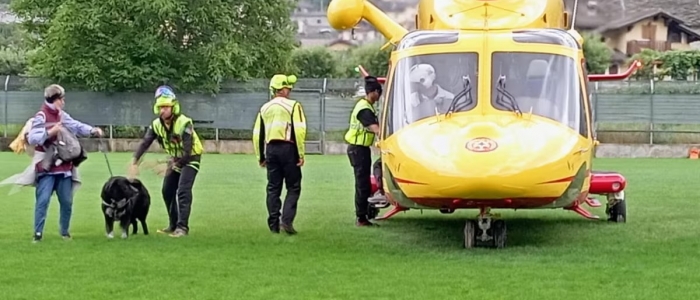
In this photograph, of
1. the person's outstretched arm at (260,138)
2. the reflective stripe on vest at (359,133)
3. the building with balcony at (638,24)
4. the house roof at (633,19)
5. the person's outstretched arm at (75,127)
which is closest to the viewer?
the person's outstretched arm at (75,127)

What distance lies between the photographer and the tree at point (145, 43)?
128 feet

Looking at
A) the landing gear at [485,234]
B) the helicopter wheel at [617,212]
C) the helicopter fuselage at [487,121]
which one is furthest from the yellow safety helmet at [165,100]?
the helicopter wheel at [617,212]

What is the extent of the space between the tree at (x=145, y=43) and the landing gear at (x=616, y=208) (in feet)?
78.4

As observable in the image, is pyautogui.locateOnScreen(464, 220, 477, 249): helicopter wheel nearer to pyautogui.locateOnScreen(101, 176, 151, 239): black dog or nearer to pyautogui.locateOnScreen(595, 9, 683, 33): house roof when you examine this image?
pyautogui.locateOnScreen(101, 176, 151, 239): black dog

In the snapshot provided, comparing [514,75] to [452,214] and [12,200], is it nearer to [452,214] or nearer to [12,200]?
[452,214]

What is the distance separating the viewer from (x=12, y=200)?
18359mm

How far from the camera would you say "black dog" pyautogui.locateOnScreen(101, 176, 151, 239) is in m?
12.9

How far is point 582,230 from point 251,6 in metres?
29.0

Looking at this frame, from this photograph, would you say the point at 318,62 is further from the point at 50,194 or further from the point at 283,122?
the point at 50,194

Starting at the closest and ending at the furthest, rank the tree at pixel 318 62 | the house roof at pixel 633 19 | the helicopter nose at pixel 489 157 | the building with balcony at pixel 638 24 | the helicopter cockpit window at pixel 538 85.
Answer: the helicopter nose at pixel 489 157 < the helicopter cockpit window at pixel 538 85 < the building with balcony at pixel 638 24 < the house roof at pixel 633 19 < the tree at pixel 318 62

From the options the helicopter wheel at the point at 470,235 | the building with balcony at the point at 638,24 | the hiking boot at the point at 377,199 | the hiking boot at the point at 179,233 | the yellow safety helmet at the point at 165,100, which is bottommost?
the hiking boot at the point at 179,233

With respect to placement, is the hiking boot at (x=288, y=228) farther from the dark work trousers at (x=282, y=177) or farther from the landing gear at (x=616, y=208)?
the landing gear at (x=616, y=208)

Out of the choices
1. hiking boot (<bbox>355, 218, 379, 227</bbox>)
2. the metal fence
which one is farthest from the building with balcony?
hiking boot (<bbox>355, 218, 379, 227</bbox>)

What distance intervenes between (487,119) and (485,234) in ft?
3.77
